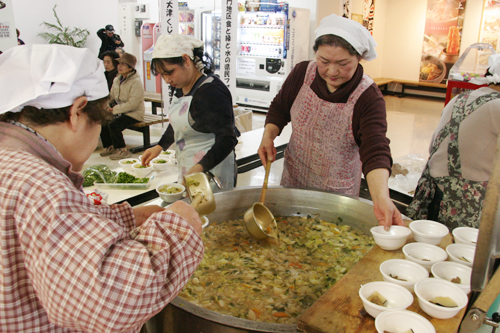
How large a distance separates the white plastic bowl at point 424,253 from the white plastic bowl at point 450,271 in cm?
5

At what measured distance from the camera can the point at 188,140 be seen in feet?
8.54

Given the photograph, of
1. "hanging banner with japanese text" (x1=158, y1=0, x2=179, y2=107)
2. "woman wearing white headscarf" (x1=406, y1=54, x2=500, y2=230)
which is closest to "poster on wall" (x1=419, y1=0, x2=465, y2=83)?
"hanging banner with japanese text" (x1=158, y1=0, x2=179, y2=107)

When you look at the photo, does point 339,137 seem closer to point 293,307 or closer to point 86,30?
point 293,307

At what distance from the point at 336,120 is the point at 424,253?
36.2 inches

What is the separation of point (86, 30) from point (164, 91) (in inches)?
229

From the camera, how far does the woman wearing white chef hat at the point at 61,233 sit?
0.79 meters

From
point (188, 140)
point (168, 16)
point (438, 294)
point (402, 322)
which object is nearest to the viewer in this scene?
point (402, 322)

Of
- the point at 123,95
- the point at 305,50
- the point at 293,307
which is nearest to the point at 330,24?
the point at 293,307

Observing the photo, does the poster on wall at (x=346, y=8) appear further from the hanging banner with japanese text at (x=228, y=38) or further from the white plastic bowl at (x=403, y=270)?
the white plastic bowl at (x=403, y=270)

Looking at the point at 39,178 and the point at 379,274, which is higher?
the point at 39,178

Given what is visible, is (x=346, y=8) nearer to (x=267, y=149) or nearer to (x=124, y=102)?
(x=124, y=102)

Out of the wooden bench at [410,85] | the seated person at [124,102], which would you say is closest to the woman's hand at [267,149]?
the seated person at [124,102]

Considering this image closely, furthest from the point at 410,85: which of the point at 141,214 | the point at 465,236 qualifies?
the point at 141,214

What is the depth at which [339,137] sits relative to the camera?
2.11 m
